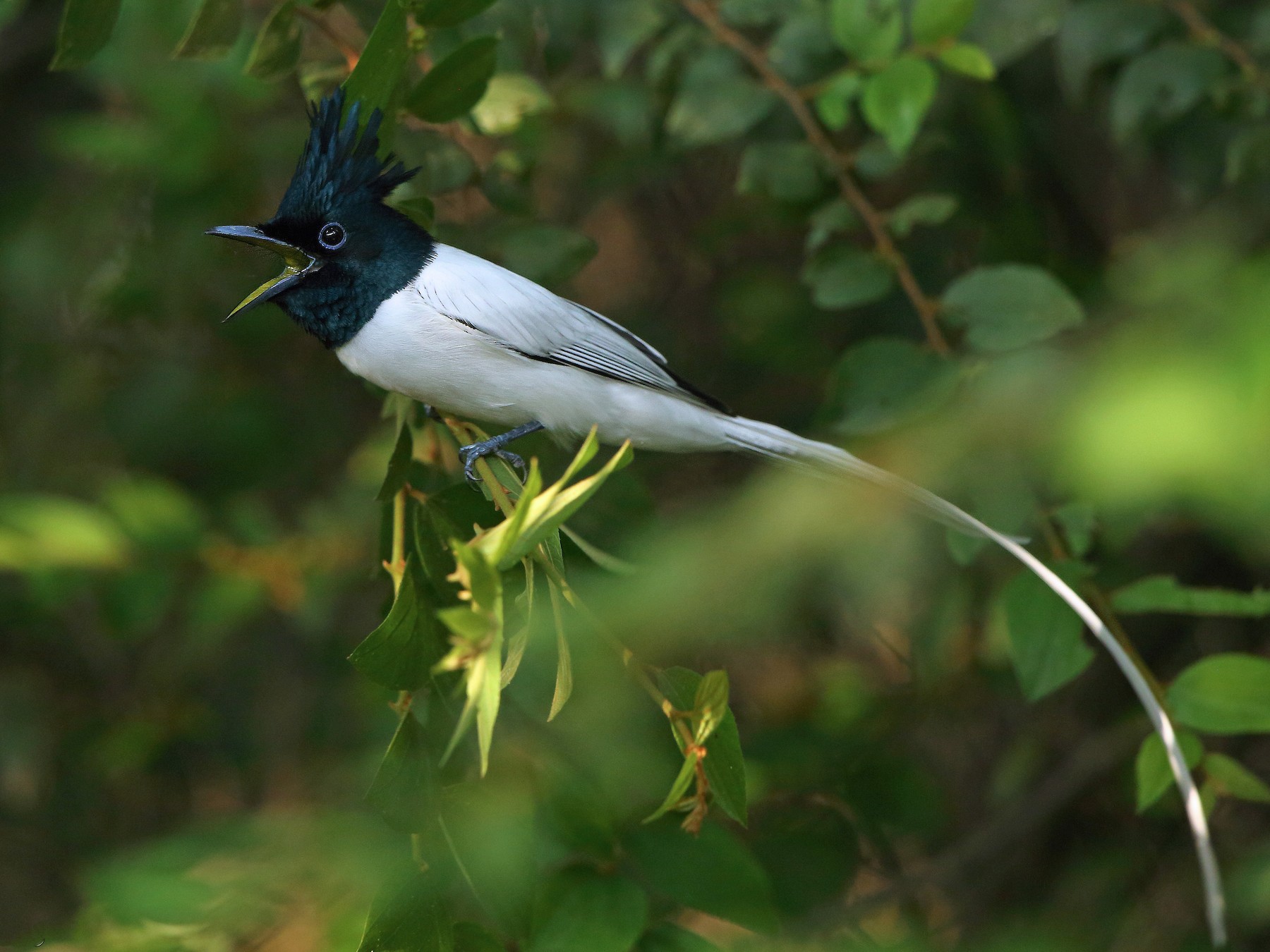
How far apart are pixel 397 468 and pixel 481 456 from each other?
11 cm

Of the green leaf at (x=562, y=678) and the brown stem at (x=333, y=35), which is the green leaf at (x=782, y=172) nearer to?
the brown stem at (x=333, y=35)

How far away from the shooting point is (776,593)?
200 centimetres

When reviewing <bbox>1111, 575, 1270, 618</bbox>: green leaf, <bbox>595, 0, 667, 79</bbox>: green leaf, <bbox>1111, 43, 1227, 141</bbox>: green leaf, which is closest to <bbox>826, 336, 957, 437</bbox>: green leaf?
<bbox>1111, 575, 1270, 618</bbox>: green leaf

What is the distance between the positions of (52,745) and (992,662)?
2.61 meters

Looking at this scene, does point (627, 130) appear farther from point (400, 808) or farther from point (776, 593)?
point (400, 808)

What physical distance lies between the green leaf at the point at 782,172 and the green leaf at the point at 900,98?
239 mm

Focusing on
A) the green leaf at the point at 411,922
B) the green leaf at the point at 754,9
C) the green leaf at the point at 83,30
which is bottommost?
the green leaf at the point at 411,922

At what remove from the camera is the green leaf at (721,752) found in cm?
122

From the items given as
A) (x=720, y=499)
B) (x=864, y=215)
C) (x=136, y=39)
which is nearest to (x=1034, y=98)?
(x=864, y=215)

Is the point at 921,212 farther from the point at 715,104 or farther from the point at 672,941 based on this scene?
the point at 672,941

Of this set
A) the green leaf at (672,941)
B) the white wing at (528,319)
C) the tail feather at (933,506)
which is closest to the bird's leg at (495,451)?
the white wing at (528,319)

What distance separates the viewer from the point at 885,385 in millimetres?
2082

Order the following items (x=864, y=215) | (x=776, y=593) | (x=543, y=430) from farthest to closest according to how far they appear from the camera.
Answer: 1. (x=864, y=215)
2. (x=776, y=593)
3. (x=543, y=430)

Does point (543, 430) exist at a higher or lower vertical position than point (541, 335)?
lower
